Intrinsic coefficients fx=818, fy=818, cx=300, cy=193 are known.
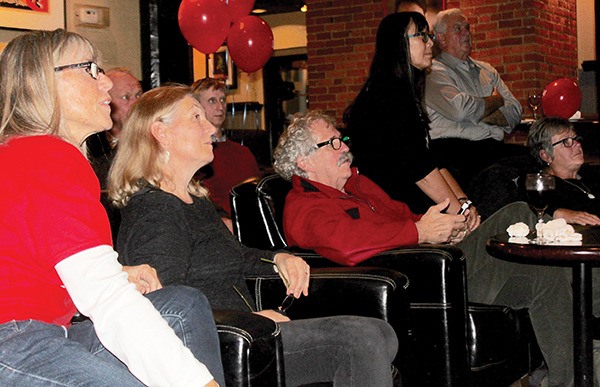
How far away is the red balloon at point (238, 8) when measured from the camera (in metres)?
5.69

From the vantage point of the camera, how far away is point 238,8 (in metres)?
5.77

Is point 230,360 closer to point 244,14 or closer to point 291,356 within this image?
point 291,356

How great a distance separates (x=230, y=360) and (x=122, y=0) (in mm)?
3678

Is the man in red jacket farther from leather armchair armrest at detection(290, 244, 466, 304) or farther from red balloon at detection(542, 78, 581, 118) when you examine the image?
red balloon at detection(542, 78, 581, 118)

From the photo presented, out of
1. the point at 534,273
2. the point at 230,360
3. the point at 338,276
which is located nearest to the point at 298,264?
the point at 338,276

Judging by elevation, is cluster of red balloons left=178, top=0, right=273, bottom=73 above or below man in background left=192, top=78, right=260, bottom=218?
above

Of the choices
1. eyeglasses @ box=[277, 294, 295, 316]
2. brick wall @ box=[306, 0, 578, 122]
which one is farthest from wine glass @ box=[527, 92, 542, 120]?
eyeglasses @ box=[277, 294, 295, 316]

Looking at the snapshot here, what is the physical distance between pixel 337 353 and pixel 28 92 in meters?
1.11

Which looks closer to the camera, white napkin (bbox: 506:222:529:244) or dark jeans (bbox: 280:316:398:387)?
dark jeans (bbox: 280:316:398:387)

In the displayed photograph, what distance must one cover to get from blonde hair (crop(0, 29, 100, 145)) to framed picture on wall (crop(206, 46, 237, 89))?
11090 mm

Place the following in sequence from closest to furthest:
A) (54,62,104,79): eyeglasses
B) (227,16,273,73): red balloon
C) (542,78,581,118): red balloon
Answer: (54,62,104,79): eyeglasses, (227,16,273,73): red balloon, (542,78,581,118): red balloon

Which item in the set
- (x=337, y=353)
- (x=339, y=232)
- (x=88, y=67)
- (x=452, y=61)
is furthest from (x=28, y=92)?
(x=452, y=61)

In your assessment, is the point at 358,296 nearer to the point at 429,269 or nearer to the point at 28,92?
the point at 429,269

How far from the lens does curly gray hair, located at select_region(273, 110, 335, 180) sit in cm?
309
